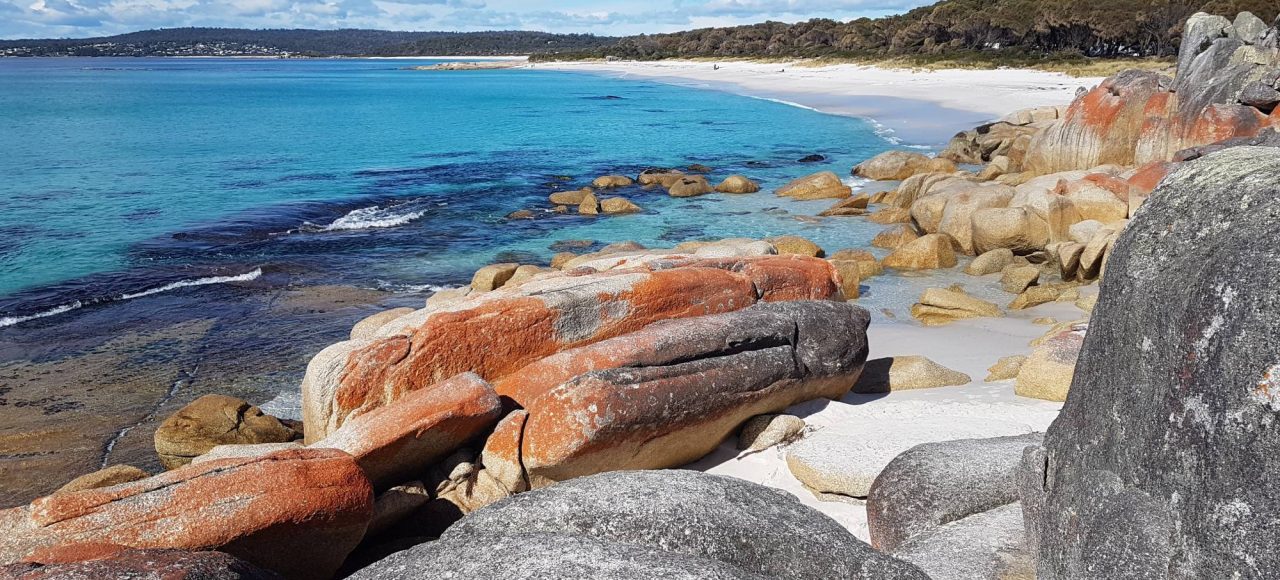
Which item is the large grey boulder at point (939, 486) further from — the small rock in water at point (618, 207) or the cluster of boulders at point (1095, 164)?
the small rock in water at point (618, 207)

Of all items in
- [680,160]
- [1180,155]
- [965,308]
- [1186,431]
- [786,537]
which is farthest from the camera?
[680,160]

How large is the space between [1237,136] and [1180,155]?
9.15 feet

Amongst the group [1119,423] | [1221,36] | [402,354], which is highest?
[1221,36]

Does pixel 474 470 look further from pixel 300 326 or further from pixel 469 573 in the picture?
pixel 300 326

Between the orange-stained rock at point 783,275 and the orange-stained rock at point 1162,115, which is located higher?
the orange-stained rock at point 1162,115

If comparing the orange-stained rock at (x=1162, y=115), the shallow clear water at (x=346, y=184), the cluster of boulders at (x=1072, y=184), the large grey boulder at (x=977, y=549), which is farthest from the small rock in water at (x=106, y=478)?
the orange-stained rock at (x=1162, y=115)

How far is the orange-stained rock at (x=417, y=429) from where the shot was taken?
6.30 metres

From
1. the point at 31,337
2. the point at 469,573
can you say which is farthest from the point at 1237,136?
the point at 31,337

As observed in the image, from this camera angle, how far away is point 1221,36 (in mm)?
22375

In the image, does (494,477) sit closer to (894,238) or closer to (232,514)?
(232,514)

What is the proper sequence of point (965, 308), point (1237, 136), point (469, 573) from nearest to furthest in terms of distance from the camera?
point (469, 573) → point (965, 308) → point (1237, 136)

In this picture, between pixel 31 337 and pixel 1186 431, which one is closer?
pixel 1186 431

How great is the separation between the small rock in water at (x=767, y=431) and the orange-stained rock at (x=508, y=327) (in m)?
1.32

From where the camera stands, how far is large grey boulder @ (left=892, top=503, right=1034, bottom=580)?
4426 mm
